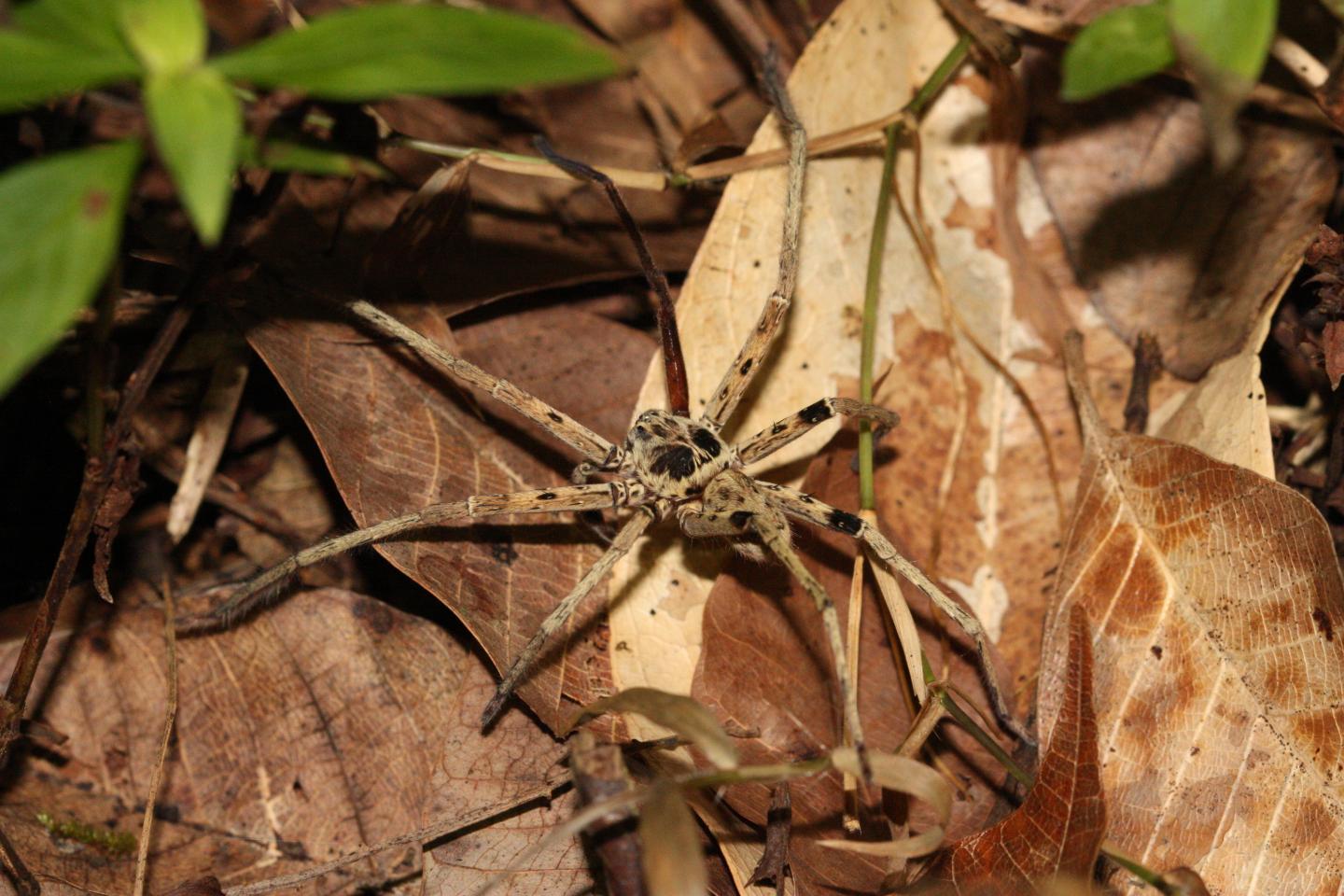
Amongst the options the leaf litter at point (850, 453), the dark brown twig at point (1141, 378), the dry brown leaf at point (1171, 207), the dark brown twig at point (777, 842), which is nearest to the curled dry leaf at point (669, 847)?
the leaf litter at point (850, 453)

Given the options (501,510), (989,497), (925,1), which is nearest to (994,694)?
(989,497)

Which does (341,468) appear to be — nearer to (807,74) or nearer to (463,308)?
(463,308)

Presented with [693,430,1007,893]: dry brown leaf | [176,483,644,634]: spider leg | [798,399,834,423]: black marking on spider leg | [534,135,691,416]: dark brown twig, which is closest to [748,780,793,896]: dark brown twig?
[693,430,1007,893]: dry brown leaf

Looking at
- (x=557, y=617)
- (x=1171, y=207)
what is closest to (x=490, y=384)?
(x=557, y=617)

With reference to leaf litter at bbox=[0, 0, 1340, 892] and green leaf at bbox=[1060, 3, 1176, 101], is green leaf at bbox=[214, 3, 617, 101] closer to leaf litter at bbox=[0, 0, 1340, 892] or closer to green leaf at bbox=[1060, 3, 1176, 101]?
green leaf at bbox=[1060, 3, 1176, 101]

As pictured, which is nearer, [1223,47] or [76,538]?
[1223,47]

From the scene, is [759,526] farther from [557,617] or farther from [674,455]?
[557,617]

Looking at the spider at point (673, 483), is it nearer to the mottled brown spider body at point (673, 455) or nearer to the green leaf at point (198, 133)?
the mottled brown spider body at point (673, 455)
